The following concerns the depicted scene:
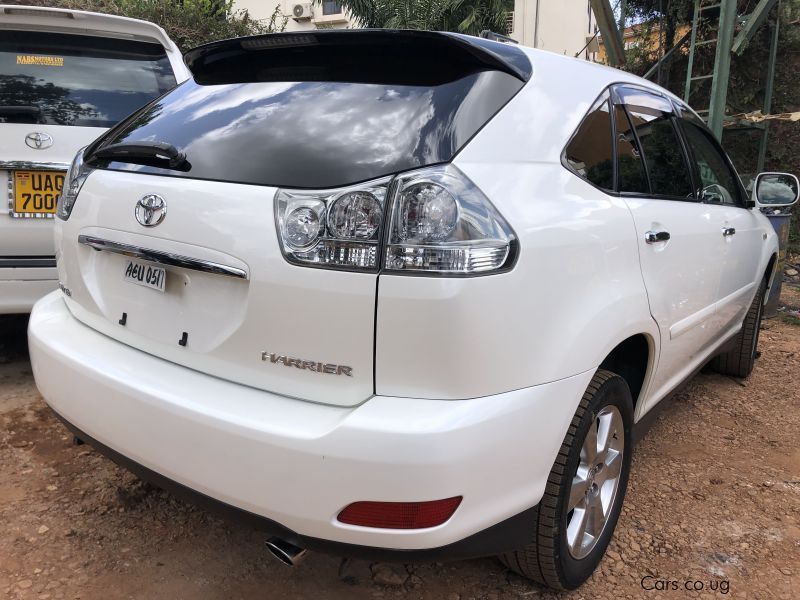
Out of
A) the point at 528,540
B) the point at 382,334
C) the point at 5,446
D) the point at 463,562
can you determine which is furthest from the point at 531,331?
the point at 5,446

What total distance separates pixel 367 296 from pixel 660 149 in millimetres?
1788

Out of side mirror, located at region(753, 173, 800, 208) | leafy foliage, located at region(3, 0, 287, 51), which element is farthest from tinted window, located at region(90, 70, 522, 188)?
leafy foliage, located at region(3, 0, 287, 51)

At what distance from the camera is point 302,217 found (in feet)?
5.05

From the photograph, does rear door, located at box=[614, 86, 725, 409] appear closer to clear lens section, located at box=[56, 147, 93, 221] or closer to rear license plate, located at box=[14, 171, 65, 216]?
clear lens section, located at box=[56, 147, 93, 221]

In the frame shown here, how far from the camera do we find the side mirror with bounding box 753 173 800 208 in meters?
4.04

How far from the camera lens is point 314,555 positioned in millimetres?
2254

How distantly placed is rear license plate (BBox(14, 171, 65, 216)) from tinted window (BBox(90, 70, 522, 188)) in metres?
1.50

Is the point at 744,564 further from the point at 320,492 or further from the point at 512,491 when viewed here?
the point at 320,492

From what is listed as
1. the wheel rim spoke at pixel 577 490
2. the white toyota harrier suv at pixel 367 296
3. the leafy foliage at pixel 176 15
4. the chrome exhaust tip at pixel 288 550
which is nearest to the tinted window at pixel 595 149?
the white toyota harrier suv at pixel 367 296

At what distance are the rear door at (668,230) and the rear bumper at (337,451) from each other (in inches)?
27.5

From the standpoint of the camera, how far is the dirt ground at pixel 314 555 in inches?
82.3

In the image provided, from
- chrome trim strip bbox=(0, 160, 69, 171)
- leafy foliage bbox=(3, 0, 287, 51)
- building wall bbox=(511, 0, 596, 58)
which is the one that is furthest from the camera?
building wall bbox=(511, 0, 596, 58)

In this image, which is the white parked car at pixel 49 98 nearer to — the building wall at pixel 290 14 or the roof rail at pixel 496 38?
the roof rail at pixel 496 38

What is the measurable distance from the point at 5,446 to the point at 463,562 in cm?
209
